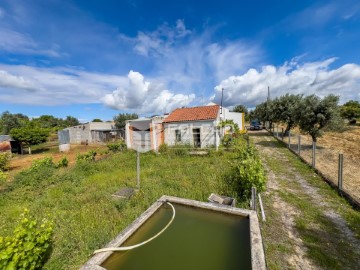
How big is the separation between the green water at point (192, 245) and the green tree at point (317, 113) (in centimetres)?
1179

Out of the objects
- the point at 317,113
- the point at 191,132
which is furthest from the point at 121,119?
the point at 317,113

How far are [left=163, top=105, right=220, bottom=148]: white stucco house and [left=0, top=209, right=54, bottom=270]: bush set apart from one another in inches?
455

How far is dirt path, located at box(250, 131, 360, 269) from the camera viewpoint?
9.87 feet

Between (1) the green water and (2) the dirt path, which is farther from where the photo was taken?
(2) the dirt path

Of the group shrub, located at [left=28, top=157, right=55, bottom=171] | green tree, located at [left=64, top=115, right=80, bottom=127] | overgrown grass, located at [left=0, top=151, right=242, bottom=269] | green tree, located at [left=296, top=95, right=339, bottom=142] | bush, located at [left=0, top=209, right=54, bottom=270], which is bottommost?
overgrown grass, located at [left=0, top=151, right=242, bottom=269]

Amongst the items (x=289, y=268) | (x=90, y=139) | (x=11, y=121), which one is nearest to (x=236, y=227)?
(x=289, y=268)

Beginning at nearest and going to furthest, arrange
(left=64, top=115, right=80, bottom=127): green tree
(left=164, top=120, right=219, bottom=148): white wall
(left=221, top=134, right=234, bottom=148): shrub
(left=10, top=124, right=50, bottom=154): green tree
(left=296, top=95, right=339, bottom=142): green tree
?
(left=296, top=95, right=339, bottom=142): green tree → (left=164, top=120, right=219, bottom=148): white wall → (left=221, top=134, right=234, bottom=148): shrub → (left=10, top=124, right=50, bottom=154): green tree → (left=64, top=115, right=80, bottom=127): green tree

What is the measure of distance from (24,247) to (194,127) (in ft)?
40.4

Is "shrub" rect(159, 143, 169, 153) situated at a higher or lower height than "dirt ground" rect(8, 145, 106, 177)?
higher

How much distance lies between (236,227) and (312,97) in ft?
43.5

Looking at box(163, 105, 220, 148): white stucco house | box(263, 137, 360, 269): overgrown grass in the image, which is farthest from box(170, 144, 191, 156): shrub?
box(263, 137, 360, 269): overgrown grass

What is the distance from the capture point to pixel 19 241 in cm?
257

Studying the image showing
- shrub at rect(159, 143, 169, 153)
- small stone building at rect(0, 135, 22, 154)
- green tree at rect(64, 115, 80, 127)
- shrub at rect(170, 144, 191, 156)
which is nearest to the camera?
shrub at rect(170, 144, 191, 156)

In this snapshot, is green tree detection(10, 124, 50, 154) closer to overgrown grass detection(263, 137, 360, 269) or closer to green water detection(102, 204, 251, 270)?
green water detection(102, 204, 251, 270)
